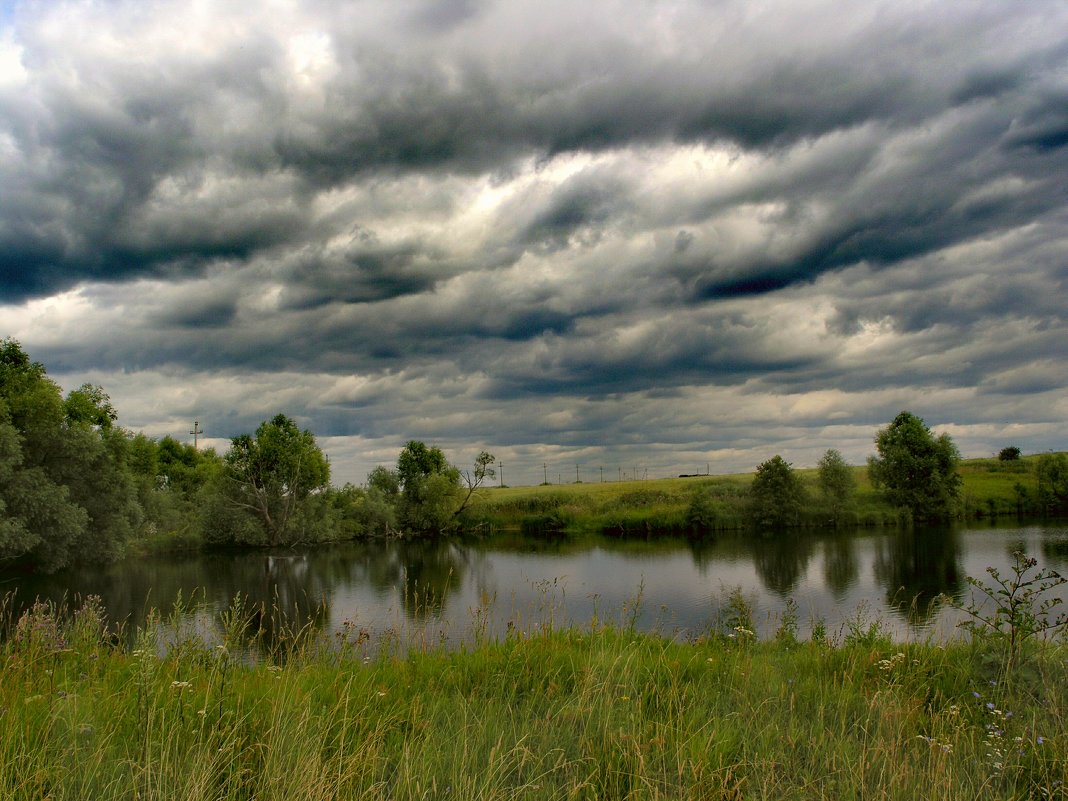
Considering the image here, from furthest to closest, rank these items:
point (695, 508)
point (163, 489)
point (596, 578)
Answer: point (695, 508) → point (163, 489) → point (596, 578)

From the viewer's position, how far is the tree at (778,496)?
199ft

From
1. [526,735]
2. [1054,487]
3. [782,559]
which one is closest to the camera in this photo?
[526,735]

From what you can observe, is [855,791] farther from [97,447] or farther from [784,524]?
[784,524]

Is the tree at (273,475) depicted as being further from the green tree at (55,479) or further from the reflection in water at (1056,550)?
the reflection in water at (1056,550)

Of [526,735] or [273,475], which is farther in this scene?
[273,475]

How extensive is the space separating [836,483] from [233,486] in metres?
54.1

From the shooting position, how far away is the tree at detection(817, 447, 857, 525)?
61750 mm

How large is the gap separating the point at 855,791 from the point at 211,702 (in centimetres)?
402

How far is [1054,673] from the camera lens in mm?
5223

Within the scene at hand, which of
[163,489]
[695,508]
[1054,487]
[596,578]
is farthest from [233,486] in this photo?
[1054,487]

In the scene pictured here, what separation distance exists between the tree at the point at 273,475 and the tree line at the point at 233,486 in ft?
0.29

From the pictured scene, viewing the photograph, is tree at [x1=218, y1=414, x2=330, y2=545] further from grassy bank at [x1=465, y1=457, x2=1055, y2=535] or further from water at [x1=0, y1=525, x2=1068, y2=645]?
grassy bank at [x1=465, y1=457, x2=1055, y2=535]

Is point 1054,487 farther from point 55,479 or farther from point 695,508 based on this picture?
point 55,479

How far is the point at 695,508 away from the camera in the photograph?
64188 millimetres
